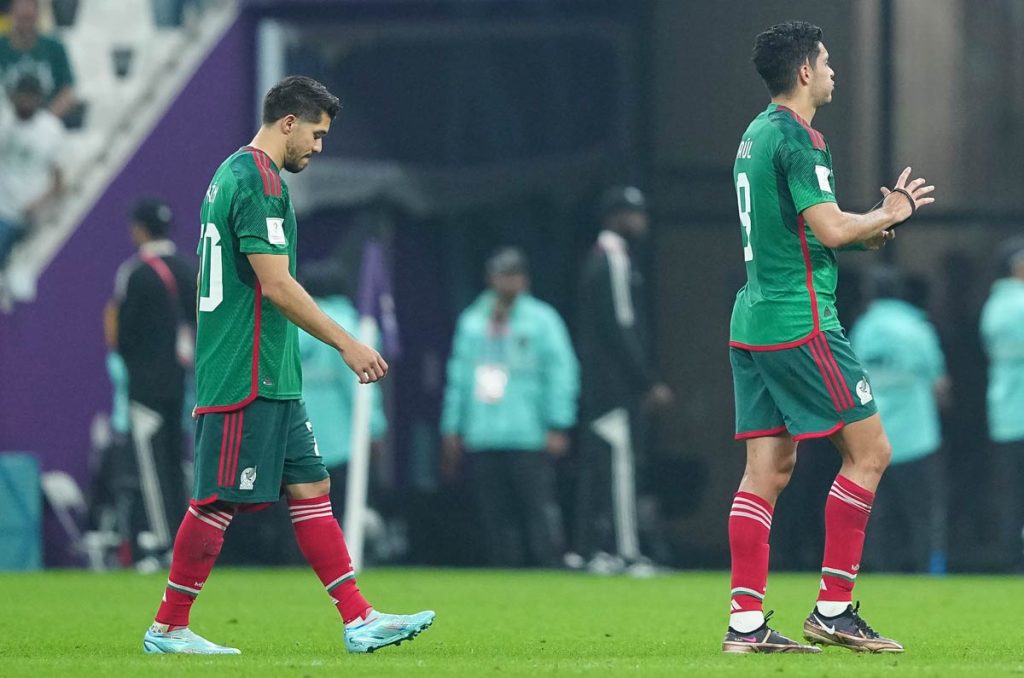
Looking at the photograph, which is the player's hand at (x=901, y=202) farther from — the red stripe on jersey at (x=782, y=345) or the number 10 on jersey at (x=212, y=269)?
the number 10 on jersey at (x=212, y=269)

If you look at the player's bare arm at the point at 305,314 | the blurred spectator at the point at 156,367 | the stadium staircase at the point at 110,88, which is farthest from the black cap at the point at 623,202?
the player's bare arm at the point at 305,314

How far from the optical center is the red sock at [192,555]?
752 centimetres

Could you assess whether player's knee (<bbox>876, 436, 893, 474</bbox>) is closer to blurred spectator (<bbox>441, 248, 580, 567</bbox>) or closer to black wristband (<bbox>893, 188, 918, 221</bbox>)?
black wristband (<bbox>893, 188, 918, 221</bbox>)

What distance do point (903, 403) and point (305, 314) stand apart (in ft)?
27.3

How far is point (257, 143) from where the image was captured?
768 cm

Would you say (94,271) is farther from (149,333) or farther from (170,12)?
(149,333)

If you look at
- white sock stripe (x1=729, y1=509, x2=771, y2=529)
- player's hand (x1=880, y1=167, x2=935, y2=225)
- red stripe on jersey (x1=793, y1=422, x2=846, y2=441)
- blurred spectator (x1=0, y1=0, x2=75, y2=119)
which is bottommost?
white sock stripe (x1=729, y1=509, x2=771, y2=529)

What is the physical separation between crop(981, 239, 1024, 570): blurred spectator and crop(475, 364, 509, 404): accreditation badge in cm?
340

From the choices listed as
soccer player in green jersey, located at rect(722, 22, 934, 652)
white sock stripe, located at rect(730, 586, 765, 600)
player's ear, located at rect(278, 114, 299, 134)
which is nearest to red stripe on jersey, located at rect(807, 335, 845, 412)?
soccer player in green jersey, located at rect(722, 22, 934, 652)

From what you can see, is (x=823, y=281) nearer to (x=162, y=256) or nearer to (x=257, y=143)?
(x=257, y=143)

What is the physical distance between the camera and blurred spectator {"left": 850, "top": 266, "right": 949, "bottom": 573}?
14812 millimetres

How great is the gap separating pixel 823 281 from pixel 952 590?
18.4 feet

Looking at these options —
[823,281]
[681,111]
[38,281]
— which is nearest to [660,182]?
[681,111]

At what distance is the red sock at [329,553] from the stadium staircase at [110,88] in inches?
368
